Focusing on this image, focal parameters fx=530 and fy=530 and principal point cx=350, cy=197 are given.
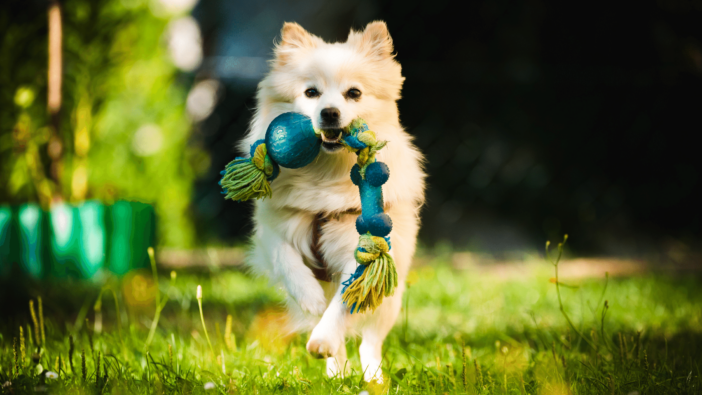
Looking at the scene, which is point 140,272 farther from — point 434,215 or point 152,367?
point 434,215

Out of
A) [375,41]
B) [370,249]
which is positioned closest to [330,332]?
[370,249]

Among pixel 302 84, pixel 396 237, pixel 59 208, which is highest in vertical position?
pixel 302 84

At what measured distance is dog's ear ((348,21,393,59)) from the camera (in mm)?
1756

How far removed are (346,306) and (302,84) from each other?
0.71m

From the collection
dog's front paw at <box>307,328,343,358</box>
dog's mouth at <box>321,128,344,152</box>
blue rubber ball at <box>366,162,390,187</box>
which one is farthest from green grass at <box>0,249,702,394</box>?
dog's mouth at <box>321,128,344,152</box>

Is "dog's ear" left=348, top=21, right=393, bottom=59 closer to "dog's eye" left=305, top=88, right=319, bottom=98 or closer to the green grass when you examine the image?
"dog's eye" left=305, top=88, right=319, bottom=98

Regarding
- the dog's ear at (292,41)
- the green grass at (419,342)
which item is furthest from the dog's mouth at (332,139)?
the green grass at (419,342)

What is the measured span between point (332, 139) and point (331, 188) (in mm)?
163

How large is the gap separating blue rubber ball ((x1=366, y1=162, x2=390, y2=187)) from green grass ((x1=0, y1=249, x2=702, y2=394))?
51 cm

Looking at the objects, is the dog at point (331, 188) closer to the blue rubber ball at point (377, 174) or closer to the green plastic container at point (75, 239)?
the blue rubber ball at point (377, 174)

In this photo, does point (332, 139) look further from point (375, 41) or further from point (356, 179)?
point (375, 41)

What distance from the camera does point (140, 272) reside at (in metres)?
3.23

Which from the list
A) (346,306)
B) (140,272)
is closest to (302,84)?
(346,306)

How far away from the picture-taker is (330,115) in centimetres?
147
